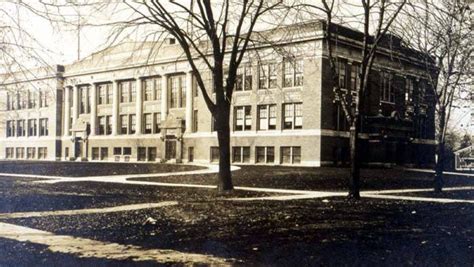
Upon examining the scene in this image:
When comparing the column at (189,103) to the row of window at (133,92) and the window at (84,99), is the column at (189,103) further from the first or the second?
the window at (84,99)

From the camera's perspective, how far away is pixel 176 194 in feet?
59.5

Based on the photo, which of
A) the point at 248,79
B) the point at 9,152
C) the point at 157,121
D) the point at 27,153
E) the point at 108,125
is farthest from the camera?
the point at 9,152

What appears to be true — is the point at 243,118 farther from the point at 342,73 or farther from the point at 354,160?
the point at 354,160

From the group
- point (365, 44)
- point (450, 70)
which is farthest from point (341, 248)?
point (450, 70)

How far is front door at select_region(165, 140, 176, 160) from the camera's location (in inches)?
1976

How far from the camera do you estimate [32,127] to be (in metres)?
66.1

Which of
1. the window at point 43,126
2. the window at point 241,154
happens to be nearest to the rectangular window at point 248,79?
the window at point 241,154

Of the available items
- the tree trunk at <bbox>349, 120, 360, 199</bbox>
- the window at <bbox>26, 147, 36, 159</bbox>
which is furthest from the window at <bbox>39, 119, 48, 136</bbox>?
the tree trunk at <bbox>349, 120, 360, 199</bbox>

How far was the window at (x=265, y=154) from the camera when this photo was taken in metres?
42.4

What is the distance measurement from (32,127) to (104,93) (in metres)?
14.0

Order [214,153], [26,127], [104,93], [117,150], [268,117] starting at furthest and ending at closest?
[26,127] → [104,93] → [117,150] → [214,153] → [268,117]

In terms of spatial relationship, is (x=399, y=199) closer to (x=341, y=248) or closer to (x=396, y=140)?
(x=341, y=248)

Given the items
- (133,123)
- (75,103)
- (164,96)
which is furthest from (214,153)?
(75,103)

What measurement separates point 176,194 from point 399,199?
24.6 feet
